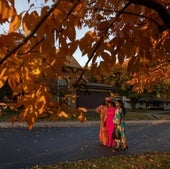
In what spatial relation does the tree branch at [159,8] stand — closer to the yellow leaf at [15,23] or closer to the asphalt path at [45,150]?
the yellow leaf at [15,23]

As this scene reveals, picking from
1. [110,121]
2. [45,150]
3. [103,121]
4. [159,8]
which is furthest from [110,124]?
[159,8]

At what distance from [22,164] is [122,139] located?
14.9 feet

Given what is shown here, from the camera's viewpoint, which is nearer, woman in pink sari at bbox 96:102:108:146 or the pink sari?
the pink sari

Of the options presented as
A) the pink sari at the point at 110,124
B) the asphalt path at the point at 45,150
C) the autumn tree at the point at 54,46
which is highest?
the autumn tree at the point at 54,46

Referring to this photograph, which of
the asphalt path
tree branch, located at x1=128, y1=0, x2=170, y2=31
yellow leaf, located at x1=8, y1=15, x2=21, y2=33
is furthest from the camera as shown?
the asphalt path

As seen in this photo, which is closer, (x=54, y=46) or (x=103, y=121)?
(x=54, y=46)

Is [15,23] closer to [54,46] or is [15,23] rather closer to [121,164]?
[54,46]

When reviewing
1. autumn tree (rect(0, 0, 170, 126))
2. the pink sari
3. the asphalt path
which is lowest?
the asphalt path

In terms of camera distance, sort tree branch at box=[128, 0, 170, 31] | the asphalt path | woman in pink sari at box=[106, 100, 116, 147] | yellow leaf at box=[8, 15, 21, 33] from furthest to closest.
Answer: woman in pink sari at box=[106, 100, 116, 147]
the asphalt path
tree branch at box=[128, 0, 170, 31]
yellow leaf at box=[8, 15, 21, 33]

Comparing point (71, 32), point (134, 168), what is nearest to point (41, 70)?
point (71, 32)

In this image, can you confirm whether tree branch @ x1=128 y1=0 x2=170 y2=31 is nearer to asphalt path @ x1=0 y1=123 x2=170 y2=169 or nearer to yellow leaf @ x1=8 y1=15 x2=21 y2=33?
yellow leaf @ x1=8 y1=15 x2=21 y2=33

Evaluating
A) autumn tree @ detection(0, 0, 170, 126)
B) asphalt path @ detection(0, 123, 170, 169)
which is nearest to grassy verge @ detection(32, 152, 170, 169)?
asphalt path @ detection(0, 123, 170, 169)

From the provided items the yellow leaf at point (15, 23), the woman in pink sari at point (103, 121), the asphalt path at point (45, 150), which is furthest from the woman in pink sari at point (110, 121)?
the yellow leaf at point (15, 23)

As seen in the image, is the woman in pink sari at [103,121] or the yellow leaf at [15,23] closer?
the yellow leaf at [15,23]
